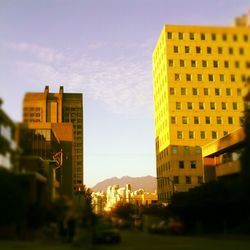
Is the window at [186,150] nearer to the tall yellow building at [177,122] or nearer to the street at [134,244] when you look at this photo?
the tall yellow building at [177,122]

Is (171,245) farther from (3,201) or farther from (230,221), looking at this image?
(3,201)

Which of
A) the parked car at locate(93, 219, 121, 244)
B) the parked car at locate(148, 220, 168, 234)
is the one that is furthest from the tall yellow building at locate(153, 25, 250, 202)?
the parked car at locate(93, 219, 121, 244)

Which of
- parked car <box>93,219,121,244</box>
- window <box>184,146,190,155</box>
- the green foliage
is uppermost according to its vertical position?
window <box>184,146,190,155</box>

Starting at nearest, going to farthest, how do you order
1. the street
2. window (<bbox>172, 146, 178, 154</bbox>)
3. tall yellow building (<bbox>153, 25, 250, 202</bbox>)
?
the street
tall yellow building (<bbox>153, 25, 250, 202</bbox>)
window (<bbox>172, 146, 178, 154</bbox>)

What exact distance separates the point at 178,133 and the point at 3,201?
200 feet

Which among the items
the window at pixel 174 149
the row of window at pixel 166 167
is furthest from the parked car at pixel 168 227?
the row of window at pixel 166 167

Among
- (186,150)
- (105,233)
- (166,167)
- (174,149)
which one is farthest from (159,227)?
(166,167)

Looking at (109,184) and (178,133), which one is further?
(178,133)

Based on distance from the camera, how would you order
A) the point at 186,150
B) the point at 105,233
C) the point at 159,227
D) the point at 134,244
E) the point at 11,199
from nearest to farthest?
the point at 11,199 < the point at 105,233 < the point at 134,244 < the point at 159,227 < the point at 186,150

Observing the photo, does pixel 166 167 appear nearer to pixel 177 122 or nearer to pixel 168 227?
pixel 177 122

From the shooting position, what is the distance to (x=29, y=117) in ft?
16.3

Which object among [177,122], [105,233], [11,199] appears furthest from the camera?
[177,122]

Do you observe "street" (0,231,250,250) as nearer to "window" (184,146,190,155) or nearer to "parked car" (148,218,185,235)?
"parked car" (148,218,185,235)

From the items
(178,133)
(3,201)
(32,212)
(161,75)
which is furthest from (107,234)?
(178,133)
